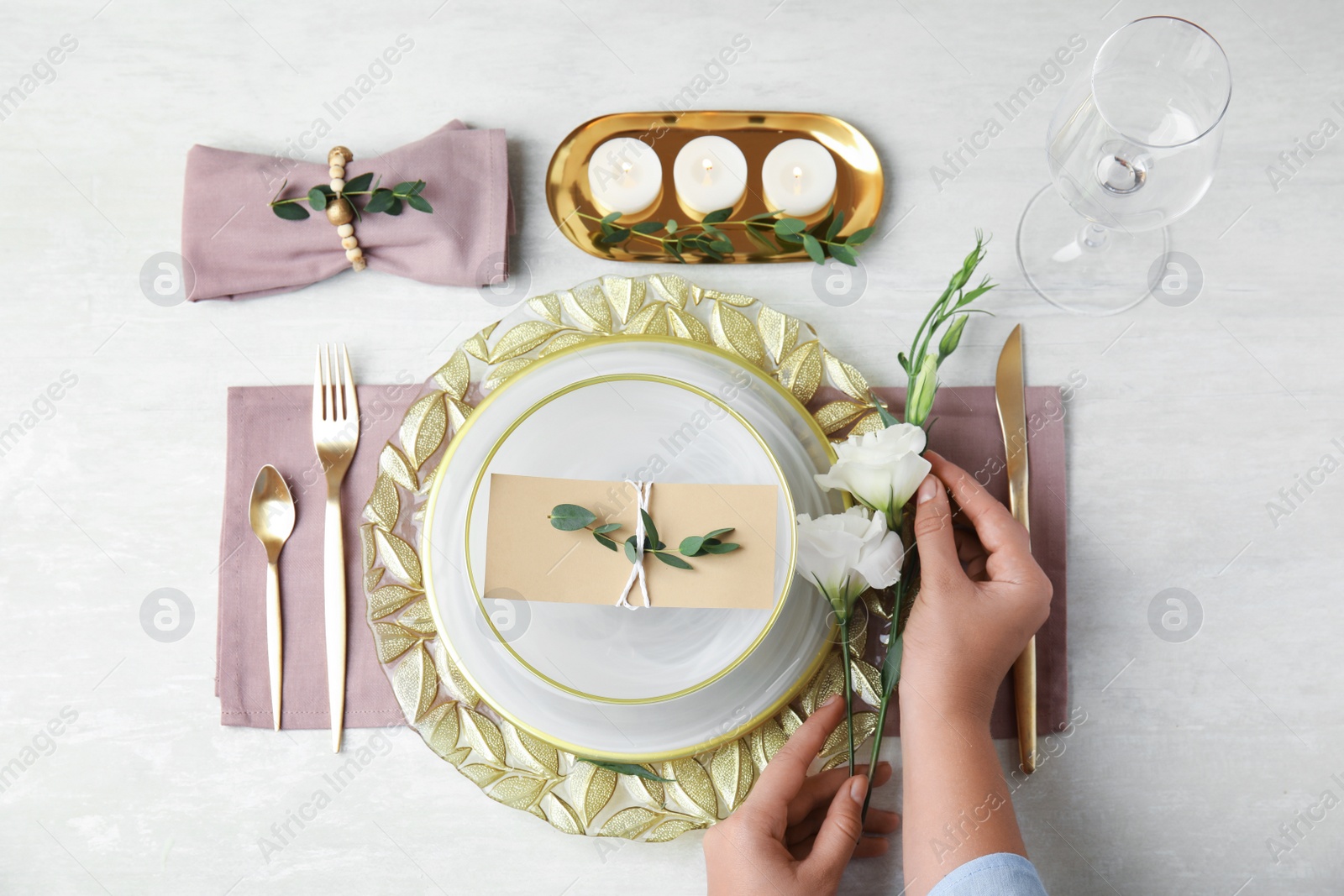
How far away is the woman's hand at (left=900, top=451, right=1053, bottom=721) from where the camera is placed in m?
0.58

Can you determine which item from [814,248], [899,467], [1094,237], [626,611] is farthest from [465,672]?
[1094,237]

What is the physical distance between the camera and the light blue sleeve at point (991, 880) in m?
0.54

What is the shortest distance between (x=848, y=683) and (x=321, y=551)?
18.0 inches

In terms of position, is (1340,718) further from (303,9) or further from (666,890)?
(303,9)

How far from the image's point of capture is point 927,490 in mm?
599

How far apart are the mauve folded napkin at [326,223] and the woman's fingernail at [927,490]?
0.40 meters

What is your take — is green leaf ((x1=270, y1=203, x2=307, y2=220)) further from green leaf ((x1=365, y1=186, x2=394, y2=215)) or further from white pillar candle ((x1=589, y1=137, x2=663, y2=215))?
→ white pillar candle ((x1=589, y1=137, x2=663, y2=215))

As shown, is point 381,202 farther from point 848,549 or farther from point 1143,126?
point 1143,126

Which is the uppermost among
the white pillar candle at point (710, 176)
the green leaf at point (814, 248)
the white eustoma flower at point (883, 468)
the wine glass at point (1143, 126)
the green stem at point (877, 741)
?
the wine glass at point (1143, 126)

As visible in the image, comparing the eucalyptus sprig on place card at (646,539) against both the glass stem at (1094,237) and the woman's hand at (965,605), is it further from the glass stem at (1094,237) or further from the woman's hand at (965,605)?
the glass stem at (1094,237)

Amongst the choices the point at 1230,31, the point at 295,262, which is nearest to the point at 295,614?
the point at 295,262

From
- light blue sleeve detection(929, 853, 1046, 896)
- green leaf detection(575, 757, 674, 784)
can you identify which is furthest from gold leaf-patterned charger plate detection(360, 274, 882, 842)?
light blue sleeve detection(929, 853, 1046, 896)

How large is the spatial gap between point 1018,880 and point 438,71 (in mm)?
826

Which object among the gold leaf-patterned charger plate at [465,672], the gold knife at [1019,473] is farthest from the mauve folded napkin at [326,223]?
the gold knife at [1019,473]
